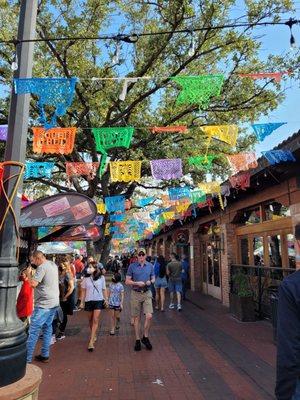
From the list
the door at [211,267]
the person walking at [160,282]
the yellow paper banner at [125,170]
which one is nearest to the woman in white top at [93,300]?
the yellow paper banner at [125,170]

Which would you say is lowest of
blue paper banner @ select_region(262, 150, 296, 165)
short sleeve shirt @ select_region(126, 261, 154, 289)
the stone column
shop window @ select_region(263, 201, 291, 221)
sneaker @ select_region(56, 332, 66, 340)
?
sneaker @ select_region(56, 332, 66, 340)

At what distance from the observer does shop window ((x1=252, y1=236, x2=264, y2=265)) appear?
38.9 feet

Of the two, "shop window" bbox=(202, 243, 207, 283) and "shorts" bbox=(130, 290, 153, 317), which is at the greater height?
"shop window" bbox=(202, 243, 207, 283)

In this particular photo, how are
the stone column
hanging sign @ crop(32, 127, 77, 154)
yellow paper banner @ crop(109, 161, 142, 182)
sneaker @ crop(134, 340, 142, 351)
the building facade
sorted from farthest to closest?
1. yellow paper banner @ crop(109, 161, 142, 182)
2. hanging sign @ crop(32, 127, 77, 154)
3. the building facade
4. sneaker @ crop(134, 340, 142, 351)
5. the stone column

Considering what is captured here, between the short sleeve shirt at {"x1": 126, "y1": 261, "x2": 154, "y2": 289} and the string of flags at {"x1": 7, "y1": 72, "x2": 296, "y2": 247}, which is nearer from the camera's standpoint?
the string of flags at {"x1": 7, "y1": 72, "x2": 296, "y2": 247}

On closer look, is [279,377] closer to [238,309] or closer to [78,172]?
[238,309]

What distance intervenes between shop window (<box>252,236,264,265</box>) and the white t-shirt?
534cm

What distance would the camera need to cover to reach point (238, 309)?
11.0 meters

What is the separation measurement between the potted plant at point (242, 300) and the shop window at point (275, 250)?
0.89 meters

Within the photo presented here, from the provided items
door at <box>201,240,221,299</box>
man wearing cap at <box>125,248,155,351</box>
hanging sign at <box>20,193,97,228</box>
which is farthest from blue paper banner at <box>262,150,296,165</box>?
door at <box>201,240,221,299</box>

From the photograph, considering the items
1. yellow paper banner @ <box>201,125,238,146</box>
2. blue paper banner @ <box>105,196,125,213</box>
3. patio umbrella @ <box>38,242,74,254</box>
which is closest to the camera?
yellow paper banner @ <box>201,125,238,146</box>

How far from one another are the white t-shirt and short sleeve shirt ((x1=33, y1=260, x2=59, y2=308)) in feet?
3.92

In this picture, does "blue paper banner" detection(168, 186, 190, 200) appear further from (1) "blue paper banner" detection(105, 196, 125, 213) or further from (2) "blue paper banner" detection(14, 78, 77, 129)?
(2) "blue paper banner" detection(14, 78, 77, 129)

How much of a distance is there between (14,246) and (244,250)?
10.6m
